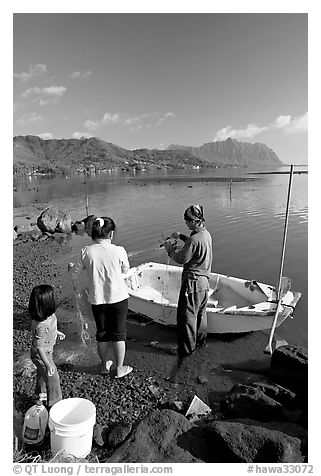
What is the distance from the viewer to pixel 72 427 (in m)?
3.57

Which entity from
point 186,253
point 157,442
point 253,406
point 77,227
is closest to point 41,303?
point 157,442

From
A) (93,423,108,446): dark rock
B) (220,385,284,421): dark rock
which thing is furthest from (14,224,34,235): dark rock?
(220,385,284,421): dark rock

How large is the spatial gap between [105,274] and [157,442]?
90.5 inches

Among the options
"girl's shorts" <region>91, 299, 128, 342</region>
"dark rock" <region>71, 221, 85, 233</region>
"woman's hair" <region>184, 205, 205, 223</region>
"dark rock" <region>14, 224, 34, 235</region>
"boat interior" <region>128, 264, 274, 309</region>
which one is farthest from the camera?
"dark rock" <region>71, 221, 85, 233</region>

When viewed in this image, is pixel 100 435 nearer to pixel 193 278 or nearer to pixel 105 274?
pixel 105 274

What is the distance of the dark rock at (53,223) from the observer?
2023cm

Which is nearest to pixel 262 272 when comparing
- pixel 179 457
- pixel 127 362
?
pixel 127 362

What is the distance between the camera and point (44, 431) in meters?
3.95

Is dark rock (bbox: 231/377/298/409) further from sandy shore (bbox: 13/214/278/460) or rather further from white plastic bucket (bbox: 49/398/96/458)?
white plastic bucket (bbox: 49/398/96/458)

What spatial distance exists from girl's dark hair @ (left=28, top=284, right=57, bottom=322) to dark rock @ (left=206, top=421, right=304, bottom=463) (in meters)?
2.53

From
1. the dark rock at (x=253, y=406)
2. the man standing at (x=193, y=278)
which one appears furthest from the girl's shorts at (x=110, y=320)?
the dark rock at (x=253, y=406)

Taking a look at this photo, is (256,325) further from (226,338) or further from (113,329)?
(113,329)

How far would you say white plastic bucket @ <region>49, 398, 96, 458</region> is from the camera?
11.8 feet
